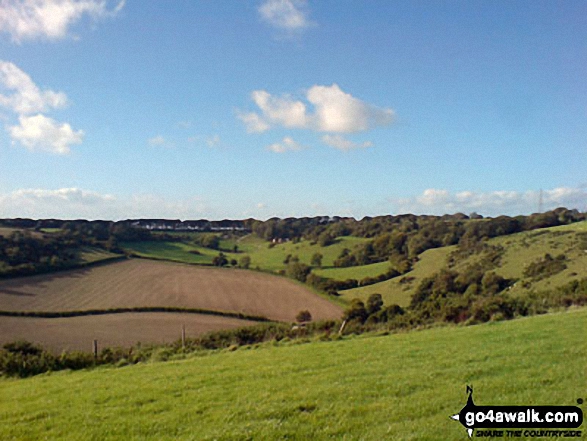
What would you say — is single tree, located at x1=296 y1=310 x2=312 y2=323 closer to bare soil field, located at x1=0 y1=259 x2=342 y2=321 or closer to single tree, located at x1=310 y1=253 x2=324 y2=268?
bare soil field, located at x1=0 y1=259 x2=342 y2=321

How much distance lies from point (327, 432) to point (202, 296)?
191 ft

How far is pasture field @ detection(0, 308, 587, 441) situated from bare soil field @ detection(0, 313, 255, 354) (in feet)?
88.3

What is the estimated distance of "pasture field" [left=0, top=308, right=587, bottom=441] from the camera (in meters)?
7.08

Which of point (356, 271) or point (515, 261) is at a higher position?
point (515, 261)

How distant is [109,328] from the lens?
46.1 metres

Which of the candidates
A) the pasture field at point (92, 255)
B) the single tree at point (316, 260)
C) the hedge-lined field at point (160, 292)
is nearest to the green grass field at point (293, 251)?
the single tree at point (316, 260)

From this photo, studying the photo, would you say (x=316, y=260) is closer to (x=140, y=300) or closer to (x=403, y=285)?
(x=403, y=285)

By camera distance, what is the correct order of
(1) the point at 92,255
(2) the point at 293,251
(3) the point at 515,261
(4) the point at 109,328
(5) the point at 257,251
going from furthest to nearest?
(5) the point at 257,251, (2) the point at 293,251, (1) the point at 92,255, (3) the point at 515,261, (4) the point at 109,328

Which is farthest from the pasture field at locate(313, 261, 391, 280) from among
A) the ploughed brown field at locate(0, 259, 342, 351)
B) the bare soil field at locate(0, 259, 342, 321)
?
the bare soil field at locate(0, 259, 342, 321)

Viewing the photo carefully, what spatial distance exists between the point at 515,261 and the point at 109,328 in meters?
55.2

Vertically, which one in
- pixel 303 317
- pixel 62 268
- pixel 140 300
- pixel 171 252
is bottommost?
pixel 303 317

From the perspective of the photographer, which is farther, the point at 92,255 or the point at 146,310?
the point at 92,255
